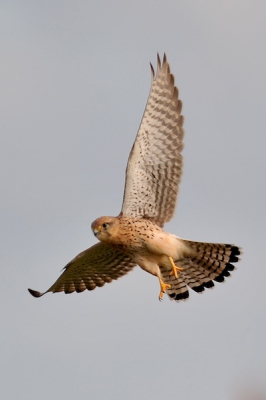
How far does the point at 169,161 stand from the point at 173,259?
1381mm

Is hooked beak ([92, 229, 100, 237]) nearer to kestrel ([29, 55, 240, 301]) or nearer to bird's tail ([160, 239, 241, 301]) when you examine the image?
kestrel ([29, 55, 240, 301])

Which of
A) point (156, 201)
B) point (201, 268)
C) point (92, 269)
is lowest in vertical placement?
point (201, 268)

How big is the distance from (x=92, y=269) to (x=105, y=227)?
2.28m

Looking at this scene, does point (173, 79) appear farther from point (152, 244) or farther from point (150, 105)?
point (152, 244)

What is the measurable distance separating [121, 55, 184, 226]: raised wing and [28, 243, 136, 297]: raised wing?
967 millimetres

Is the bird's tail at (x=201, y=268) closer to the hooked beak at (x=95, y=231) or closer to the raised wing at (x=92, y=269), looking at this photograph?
the raised wing at (x=92, y=269)

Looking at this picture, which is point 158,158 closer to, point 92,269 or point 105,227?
point 105,227

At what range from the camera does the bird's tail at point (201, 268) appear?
18641 mm

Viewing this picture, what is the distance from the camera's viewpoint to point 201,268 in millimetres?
18844

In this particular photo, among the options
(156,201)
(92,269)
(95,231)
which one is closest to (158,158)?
(156,201)

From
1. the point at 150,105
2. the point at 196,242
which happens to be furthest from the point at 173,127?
the point at 196,242

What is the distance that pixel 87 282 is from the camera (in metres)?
20.3

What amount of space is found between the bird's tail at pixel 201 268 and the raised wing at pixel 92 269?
899mm

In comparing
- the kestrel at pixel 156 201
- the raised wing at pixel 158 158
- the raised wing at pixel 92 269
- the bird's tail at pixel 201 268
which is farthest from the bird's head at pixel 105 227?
the bird's tail at pixel 201 268
